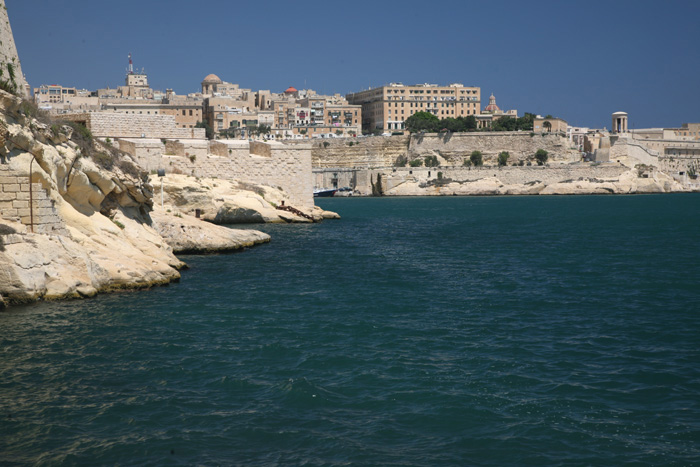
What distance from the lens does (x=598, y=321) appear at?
32.7 ft

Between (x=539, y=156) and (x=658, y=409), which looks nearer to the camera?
(x=658, y=409)

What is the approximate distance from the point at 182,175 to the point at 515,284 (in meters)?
13.1

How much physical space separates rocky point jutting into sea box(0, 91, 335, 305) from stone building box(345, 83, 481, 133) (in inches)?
2996

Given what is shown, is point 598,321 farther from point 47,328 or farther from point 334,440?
point 47,328

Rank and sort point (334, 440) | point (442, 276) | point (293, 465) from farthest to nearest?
point (442, 276) < point (334, 440) < point (293, 465)

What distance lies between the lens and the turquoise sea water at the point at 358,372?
5.58 metres

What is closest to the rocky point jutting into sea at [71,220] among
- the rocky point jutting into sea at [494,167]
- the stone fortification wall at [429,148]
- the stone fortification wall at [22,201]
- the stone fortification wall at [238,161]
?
the stone fortification wall at [22,201]

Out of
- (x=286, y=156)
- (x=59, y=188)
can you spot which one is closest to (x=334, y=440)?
(x=59, y=188)

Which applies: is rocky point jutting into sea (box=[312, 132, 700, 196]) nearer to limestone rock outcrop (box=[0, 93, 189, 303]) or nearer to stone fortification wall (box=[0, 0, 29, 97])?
stone fortification wall (box=[0, 0, 29, 97])

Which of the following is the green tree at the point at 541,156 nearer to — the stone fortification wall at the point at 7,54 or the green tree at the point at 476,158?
the green tree at the point at 476,158

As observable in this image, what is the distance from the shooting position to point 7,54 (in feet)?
45.5

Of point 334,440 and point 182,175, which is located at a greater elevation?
point 182,175

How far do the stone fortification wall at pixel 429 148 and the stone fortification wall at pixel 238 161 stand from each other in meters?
40.9

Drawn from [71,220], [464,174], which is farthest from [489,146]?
[71,220]
